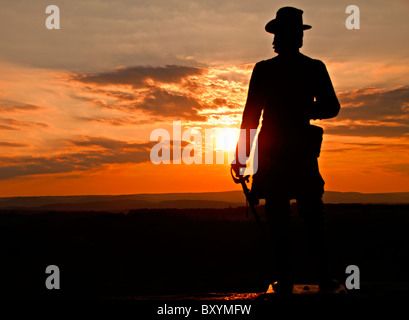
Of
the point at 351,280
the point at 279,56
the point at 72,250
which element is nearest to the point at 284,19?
the point at 279,56

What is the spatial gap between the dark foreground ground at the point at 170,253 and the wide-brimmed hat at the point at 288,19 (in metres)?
10.7

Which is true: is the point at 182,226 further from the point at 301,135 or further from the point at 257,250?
the point at 301,135

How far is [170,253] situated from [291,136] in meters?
20.8

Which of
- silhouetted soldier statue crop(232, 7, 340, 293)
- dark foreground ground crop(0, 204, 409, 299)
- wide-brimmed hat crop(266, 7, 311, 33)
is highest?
wide-brimmed hat crop(266, 7, 311, 33)

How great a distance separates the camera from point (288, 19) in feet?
20.9

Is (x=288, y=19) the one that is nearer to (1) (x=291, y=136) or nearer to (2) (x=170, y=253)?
(1) (x=291, y=136)

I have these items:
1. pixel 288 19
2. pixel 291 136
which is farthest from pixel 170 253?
pixel 288 19

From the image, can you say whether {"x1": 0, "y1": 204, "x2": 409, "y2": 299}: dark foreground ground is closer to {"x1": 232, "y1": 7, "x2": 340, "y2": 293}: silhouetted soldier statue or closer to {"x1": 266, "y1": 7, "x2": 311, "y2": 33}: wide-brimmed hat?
{"x1": 232, "y1": 7, "x2": 340, "y2": 293}: silhouetted soldier statue

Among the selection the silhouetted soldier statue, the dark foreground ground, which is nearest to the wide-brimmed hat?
the silhouetted soldier statue

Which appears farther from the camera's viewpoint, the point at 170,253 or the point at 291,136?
the point at 170,253

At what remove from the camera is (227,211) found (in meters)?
41.7

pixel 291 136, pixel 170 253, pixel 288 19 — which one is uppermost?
pixel 288 19

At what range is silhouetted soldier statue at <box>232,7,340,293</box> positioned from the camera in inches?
250

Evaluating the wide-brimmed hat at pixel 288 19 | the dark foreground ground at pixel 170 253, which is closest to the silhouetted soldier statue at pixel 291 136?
the wide-brimmed hat at pixel 288 19
